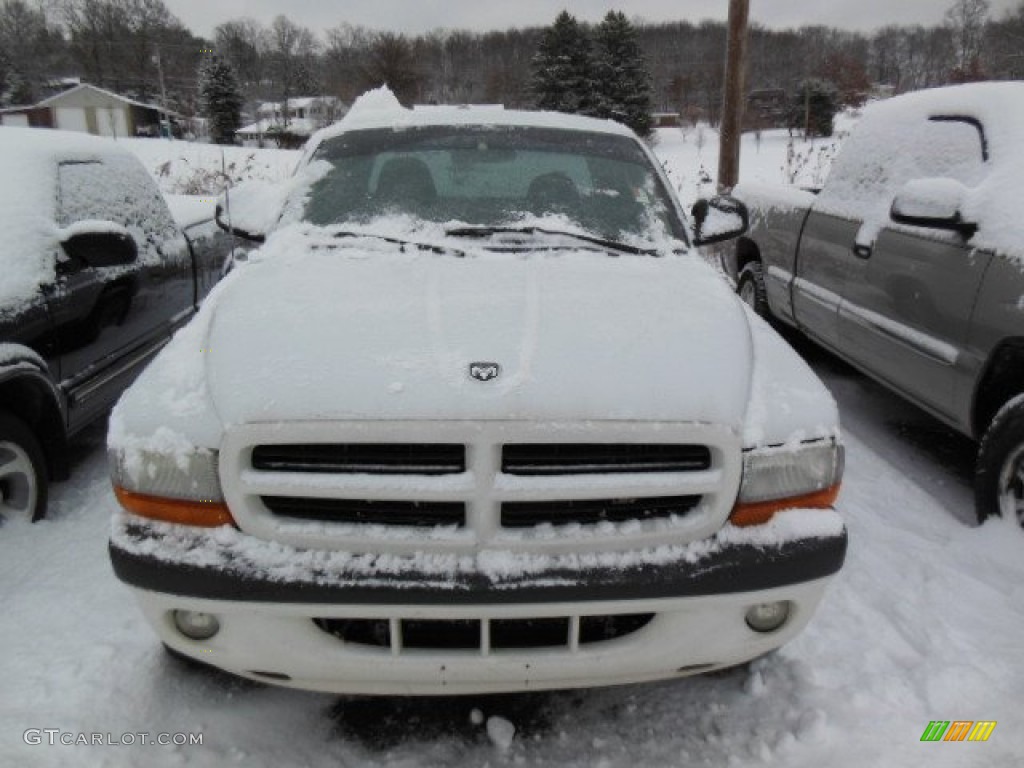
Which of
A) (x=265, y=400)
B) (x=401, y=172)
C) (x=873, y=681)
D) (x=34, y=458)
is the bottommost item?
(x=873, y=681)

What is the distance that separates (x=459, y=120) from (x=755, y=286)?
351 cm

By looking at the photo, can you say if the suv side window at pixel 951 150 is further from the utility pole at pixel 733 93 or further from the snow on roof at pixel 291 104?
the snow on roof at pixel 291 104

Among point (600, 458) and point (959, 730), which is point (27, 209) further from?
point (959, 730)

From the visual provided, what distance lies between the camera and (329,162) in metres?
3.38

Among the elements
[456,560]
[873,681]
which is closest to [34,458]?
[456,560]

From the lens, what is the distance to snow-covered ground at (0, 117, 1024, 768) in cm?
214

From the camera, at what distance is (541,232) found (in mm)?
2924

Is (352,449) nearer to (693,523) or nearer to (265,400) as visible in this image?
(265,400)

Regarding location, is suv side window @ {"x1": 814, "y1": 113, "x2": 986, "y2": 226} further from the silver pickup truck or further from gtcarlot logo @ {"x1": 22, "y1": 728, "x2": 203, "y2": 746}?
gtcarlot logo @ {"x1": 22, "y1": 728, "x2": 203, "y2": 746}

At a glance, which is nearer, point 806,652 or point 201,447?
point 201,447

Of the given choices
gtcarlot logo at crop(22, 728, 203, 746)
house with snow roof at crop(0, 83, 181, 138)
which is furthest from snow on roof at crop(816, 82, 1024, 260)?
house with snow roof at crop(0, 83, 181, 138)

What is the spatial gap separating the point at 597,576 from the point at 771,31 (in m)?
117

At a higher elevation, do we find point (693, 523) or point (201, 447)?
point (201, 447)

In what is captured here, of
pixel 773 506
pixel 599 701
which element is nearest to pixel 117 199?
pixel 599 701
